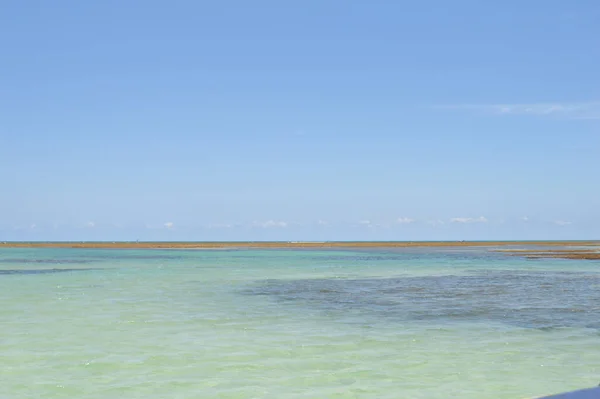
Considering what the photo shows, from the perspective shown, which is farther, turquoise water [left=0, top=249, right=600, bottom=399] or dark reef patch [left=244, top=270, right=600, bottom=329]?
dark reef patch [left=244, top=270, right=600, bottom=329]

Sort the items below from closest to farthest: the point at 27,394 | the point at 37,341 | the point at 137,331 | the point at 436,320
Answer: the point at 27,394 < the point at 37,341 < the point at 137,331 < the point at 436,320

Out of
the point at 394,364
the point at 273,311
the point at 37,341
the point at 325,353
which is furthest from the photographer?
the point at 273,311

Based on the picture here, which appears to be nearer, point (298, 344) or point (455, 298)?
point (298, 344)

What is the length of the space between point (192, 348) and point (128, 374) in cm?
314

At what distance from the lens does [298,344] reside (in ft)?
57.7

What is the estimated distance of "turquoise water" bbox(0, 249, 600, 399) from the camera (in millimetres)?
12930

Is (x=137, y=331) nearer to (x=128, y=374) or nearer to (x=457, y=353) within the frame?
(x=128, y=374)

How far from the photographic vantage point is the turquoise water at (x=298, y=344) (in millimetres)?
12930

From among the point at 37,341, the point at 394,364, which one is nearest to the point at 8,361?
the point at 37,341

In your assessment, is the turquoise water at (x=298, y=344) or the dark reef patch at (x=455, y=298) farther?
the dark reef patch at (x=455, y=298)

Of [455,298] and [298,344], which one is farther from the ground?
[455,298]

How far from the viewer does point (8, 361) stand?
15211 mm

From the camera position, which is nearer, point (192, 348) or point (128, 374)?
point (128, 374)

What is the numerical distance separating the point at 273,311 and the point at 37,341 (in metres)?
9.59
